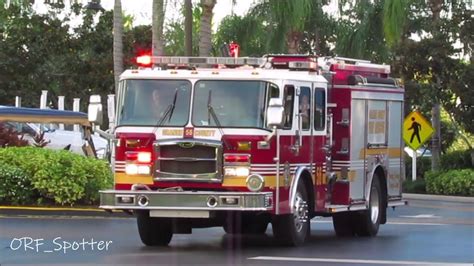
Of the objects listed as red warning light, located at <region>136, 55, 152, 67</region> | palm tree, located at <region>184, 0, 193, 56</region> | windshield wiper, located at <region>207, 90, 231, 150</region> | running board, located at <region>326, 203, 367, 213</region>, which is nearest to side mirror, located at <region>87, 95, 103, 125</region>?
red warning light, located at <region>136, 55, 152, 67</region>

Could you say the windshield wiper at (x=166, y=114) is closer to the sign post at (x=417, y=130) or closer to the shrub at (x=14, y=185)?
the shrub at (x=14, y=185)

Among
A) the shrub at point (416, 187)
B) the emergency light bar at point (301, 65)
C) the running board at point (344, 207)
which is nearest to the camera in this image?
the emergency light bar at point (301, 65)

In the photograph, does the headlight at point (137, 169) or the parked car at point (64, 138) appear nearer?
the headlight at point (137, 169)

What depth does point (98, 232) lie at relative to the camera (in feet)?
57.9

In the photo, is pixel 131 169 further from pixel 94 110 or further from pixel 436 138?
pixel 436 138

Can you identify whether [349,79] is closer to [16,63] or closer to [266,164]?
[266,164]

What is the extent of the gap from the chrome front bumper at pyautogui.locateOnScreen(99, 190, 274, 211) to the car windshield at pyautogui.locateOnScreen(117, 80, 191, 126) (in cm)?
101

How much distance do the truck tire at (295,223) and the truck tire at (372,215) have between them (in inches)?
88.2

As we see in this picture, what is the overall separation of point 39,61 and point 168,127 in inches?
1160

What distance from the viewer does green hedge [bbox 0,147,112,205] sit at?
2127 centimetres

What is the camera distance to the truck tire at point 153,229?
15.9 metres

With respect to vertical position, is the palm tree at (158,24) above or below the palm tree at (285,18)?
below

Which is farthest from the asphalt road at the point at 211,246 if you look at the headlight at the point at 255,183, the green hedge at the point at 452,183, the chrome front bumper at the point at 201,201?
the green hedge at the point at 452,183

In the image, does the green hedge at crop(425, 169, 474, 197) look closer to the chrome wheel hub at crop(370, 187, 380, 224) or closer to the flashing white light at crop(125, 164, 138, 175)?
the chrome wheel hub at crop(370, 187, 380, 224)
